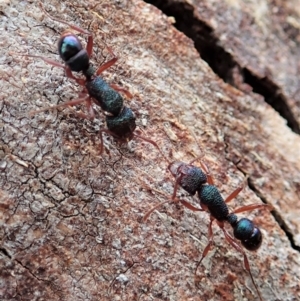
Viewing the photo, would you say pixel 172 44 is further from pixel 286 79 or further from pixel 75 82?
pixel 286 79

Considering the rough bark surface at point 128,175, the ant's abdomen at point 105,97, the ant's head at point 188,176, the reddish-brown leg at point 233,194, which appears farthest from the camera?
the reddish-brown leg at point 233,194

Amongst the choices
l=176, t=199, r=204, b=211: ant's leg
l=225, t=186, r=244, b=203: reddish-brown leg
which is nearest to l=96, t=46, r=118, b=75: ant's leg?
l=176, t=199, r=204, b=211: ant's leg

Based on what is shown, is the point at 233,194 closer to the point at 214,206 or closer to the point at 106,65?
the point at 214,206

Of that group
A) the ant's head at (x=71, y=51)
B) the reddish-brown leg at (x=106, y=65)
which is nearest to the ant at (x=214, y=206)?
the reddish-brown leg at (x=106, y=65)

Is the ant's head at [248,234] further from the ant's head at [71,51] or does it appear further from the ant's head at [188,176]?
the ant's head at [71,51]

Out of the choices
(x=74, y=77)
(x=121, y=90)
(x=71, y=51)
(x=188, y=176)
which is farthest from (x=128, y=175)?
(x=71, y=51)

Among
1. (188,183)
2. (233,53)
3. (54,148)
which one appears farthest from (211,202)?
(233,53)

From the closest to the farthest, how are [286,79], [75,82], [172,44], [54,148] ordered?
[54,148]
[75,82]
[172,44]
[286,79]
